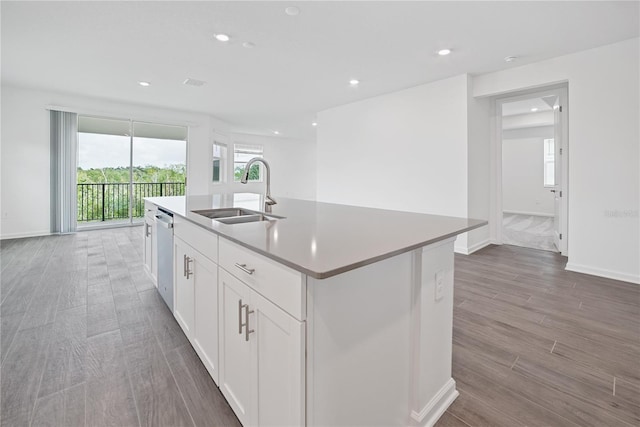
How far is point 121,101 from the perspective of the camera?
5.78 meters

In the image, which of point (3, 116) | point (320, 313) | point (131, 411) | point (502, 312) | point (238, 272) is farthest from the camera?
point (3, 116)

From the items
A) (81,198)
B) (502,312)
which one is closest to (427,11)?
Result: (502,312)

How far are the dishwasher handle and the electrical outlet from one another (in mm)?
1829

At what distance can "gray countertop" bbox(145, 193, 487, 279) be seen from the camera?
0.91m

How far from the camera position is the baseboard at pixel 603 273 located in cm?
318

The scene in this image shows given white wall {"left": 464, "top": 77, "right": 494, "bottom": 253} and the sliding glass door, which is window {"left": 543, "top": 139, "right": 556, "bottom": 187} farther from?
the sliding glass door

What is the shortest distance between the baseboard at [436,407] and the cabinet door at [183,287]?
135cm

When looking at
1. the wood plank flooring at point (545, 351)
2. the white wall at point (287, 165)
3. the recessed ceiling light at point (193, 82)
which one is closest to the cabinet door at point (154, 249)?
the wood plank flooring at point (545, 351)

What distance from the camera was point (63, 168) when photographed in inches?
213

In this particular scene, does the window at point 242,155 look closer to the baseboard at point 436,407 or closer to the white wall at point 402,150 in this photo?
the white wall at point 402,150

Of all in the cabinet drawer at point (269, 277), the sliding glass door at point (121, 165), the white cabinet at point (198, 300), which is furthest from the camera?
the sliding glass door at point (121, 165)

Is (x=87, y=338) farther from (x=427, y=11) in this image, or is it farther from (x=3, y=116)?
(x=3, y=116)

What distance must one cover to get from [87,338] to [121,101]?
5384 millimetres

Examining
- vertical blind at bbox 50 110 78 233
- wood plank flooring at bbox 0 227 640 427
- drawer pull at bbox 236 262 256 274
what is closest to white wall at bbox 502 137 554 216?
wood plank flooring at bbox 0 227 640 427
